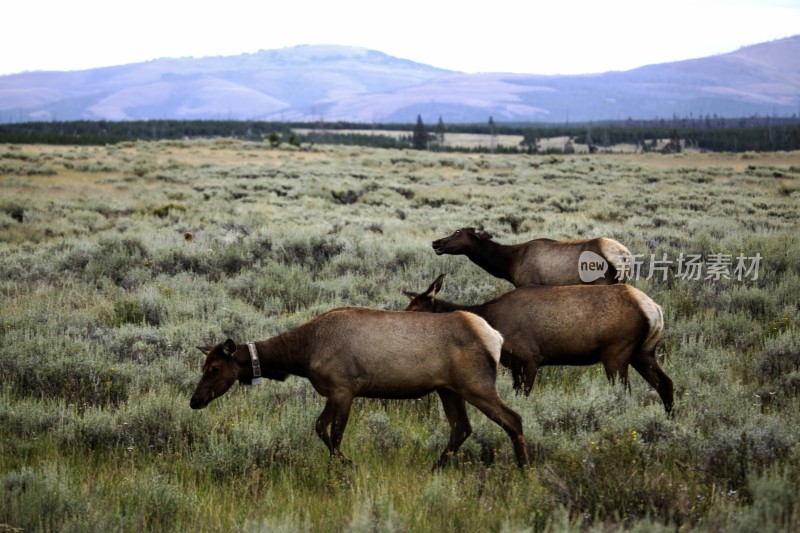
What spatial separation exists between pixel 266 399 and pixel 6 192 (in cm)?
2569

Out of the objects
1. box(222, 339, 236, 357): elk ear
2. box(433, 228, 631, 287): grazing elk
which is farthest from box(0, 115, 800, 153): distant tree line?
box(222, 339, 236, 357): elk ear

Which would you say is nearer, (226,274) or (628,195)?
(226,274)

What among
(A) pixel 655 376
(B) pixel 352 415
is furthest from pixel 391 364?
(A) pixel 655 376

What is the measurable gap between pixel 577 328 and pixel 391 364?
2267 mm

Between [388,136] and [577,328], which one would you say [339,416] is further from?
[388,136]

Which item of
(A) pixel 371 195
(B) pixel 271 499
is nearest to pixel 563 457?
(B) pixel 271 499

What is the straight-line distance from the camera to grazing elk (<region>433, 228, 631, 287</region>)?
10.1 meters

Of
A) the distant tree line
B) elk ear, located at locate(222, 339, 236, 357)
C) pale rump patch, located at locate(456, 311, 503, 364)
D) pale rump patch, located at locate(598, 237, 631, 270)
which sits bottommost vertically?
elk ear, located at locate(222, 339, 236, 357)

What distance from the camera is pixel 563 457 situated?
Result: 5.12 m

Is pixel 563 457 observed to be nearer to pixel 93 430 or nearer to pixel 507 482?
pixel 507 482

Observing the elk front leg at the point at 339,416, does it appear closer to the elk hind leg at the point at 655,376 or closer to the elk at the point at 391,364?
the elk at the point at 391,364

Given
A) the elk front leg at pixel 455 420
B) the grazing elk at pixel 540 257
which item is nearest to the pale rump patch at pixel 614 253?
the grazing elk at pixel 540 257

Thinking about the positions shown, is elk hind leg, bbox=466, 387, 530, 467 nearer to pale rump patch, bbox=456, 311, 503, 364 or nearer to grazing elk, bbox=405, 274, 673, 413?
pale rump patch, bbox=456, 311, 503, 364

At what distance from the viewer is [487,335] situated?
6.19m
